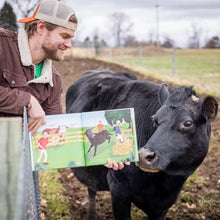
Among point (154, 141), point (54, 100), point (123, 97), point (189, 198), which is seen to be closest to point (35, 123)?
point (54, 100)

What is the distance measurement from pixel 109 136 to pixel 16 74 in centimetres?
94

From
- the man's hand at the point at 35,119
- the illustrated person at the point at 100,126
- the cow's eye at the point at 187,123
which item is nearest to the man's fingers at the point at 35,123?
the man's hand at the point at 35,119

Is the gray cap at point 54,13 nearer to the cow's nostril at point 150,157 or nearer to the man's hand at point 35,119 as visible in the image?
A: the man's hand at point 35,119

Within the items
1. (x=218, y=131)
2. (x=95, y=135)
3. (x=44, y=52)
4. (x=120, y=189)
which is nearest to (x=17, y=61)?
(x=44, y=52)

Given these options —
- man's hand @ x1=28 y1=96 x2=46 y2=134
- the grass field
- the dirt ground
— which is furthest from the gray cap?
the grass field

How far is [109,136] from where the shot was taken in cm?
247

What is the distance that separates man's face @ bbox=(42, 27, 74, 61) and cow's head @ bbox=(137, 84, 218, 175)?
1.05 metres

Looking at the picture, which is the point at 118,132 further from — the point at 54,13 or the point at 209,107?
the point at 54,13

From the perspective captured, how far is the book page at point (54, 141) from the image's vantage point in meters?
2.32

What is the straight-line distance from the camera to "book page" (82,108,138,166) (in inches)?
94.2

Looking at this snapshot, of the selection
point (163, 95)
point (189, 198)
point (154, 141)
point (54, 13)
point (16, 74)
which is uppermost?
point (54, 13)

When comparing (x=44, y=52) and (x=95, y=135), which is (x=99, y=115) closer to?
(x=95, y=135)

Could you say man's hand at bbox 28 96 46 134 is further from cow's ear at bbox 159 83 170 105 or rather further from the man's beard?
cow's ear at bbox 159 83 170 105

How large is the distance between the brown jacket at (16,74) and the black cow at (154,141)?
3.47 feet
